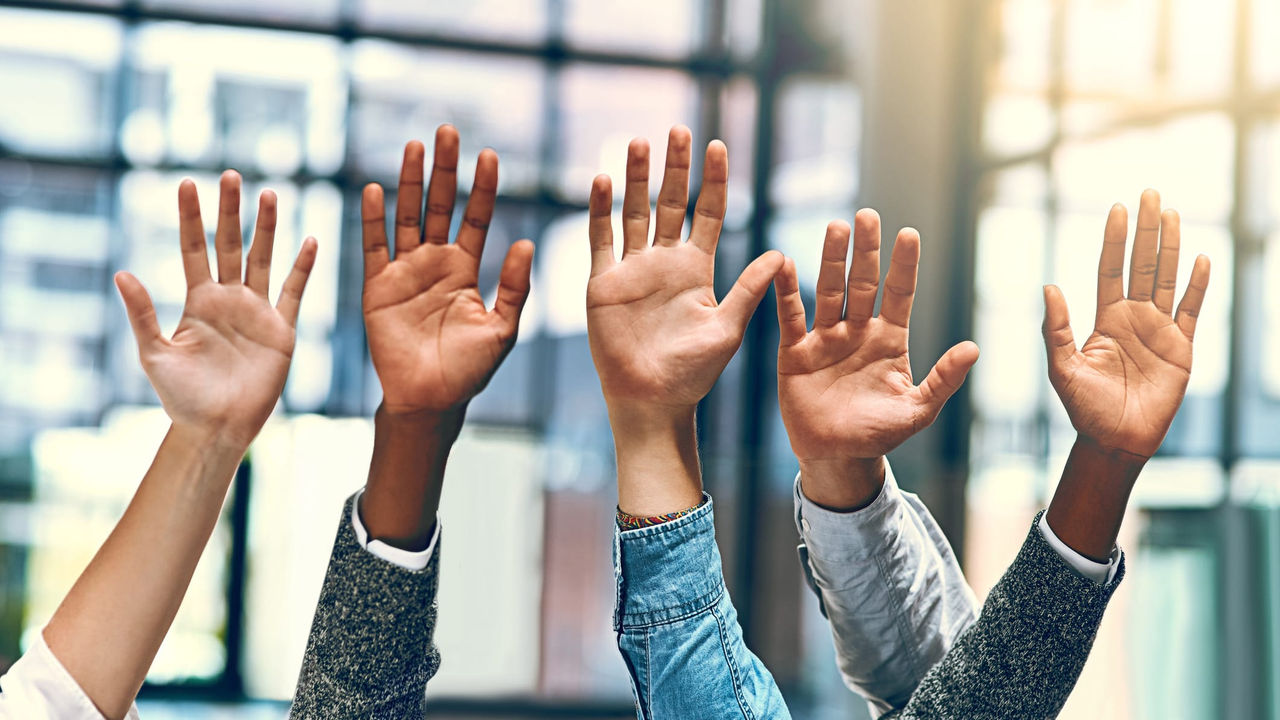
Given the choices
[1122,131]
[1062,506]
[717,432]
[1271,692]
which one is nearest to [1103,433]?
[1062,506]

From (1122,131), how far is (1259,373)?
2.54 ft

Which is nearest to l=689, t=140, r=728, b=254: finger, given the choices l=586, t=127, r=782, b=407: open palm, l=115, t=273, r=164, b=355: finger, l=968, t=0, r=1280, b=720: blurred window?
l=586, t=127, r=782, b=407: open palm

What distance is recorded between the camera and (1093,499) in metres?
0.76

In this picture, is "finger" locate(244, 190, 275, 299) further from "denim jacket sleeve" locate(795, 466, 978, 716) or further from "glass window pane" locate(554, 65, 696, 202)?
"glass window pane" locate(554, 65, 696, 202)

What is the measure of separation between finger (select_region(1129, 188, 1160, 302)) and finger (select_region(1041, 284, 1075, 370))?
0.06 m

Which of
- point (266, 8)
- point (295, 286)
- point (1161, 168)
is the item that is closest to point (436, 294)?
point (295, 286)

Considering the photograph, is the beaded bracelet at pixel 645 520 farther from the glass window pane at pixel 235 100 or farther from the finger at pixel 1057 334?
the glass window pane at pixel 235 100

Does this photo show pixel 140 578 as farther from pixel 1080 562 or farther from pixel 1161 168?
pixel 1161 168

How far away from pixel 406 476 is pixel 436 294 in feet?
0.51

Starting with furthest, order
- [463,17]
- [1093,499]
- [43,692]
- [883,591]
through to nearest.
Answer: [463,17] → [883,591] → [1093,499] → [43,692]

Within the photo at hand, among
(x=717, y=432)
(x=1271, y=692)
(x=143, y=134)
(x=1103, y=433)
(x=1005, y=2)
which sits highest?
(x=1005, y=2)

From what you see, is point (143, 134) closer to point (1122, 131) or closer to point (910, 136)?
point (910, 136)

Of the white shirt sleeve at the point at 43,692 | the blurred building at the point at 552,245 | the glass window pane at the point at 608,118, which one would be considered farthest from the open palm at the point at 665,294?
the glass window pane at the point at 608,118

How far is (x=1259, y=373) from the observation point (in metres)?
2.34
